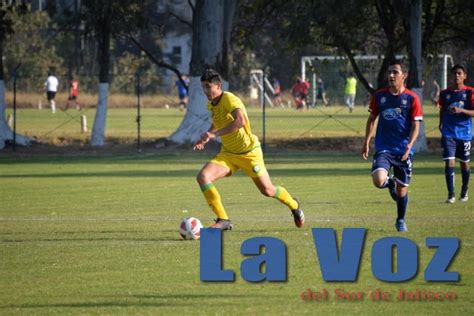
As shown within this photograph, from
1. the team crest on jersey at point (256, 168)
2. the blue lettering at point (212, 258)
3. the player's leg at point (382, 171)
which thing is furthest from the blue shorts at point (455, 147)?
the blue lettering at point (212, 258)

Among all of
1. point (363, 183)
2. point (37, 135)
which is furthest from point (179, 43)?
point (363, 183)

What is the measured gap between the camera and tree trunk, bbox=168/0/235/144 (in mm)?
35031

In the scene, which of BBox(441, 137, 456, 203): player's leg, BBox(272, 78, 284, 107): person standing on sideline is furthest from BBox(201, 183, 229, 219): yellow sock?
BBox(272, 78, 284, 107): person standing on sideline

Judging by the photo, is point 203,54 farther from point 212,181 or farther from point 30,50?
point 30,50

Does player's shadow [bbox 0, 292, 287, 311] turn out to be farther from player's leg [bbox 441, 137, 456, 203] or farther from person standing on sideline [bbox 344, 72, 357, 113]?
person standing on sideline [bbox 344, 72, 357, 113]

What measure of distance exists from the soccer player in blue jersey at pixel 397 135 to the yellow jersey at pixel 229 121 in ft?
5.47

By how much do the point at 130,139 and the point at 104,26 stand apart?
167 inches

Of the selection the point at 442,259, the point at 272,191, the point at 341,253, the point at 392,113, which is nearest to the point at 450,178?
the point at 392,113

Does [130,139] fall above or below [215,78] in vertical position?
below

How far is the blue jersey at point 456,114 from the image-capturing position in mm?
18391

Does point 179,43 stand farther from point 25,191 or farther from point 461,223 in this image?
point 461,223

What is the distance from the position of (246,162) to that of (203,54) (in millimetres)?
21380

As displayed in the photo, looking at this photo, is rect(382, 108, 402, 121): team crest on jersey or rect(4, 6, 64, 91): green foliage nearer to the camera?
rect(382, 108, 402, 121): team crest on jersey

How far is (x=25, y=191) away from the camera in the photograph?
21.9 meters
